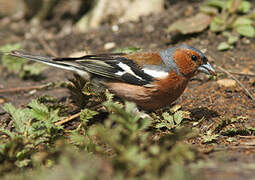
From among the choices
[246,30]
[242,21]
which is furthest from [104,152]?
[242,21]

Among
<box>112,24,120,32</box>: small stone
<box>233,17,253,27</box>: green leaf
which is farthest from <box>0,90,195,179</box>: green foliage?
<box>112,24,120,32</box>: small stone

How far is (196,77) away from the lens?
488 centimetres

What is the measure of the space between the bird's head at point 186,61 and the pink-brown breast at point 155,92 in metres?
0.11

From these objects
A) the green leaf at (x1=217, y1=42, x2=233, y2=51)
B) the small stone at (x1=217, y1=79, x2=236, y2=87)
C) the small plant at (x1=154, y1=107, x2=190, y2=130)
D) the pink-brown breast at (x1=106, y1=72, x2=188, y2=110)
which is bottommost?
the small stone at (x1=217, y1=79, x2=236, y2=87)

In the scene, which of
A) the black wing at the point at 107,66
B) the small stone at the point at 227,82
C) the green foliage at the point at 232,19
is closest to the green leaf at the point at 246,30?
the green foliage at the point at 232,19

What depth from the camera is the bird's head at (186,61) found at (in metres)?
3.88

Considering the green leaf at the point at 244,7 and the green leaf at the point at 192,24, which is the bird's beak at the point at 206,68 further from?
the green leaf at the point at 244,7

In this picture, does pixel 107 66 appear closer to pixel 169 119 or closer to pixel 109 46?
pixel 169 119

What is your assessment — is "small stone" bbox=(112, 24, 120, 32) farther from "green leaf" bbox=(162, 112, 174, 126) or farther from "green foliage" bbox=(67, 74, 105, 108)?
"green leaf" bbox=(162, 112, 174, 126)

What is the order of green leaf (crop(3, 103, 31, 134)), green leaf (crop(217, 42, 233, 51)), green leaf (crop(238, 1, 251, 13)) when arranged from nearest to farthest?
green leaf (crop(3, 103, 31, 134)), green leaf (crop(217, 42, 233, 51)), green leaf (crop(238, 1, 251, 13))

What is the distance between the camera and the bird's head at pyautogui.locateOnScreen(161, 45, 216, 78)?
12.7ft

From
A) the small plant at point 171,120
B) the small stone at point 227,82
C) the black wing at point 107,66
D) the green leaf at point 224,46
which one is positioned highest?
Answer: the black wing at point 107,66

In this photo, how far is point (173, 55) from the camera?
396 centimetres

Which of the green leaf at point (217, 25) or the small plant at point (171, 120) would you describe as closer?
the small plant at point (171, 120)
